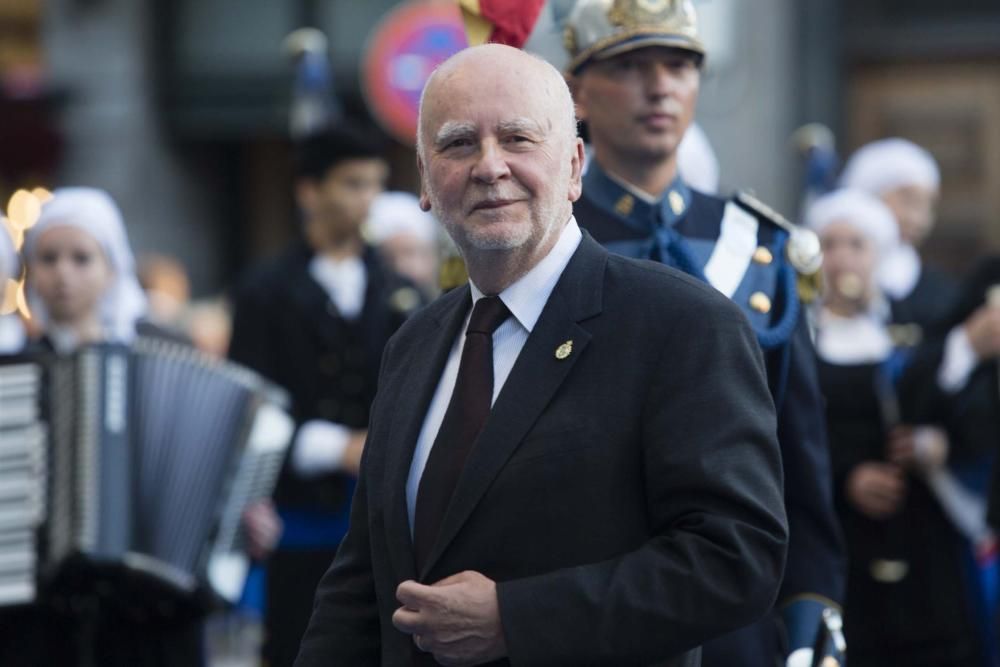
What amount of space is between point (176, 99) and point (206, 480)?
40.3 feet

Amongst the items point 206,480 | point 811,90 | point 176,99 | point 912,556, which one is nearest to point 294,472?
point 206,480

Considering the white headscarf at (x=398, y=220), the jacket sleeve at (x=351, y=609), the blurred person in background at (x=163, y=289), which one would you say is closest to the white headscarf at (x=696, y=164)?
the jacket sleeve at (x=351, y=609)

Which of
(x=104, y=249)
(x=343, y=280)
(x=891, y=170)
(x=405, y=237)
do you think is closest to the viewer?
(x=104, y=249)

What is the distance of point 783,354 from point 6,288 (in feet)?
11.7

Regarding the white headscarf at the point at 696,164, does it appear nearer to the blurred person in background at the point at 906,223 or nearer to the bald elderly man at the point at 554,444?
the bald elderly man at the point at 554,444

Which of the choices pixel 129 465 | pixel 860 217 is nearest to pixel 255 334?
pixel 129 465

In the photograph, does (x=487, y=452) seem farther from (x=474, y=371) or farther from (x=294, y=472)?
(x=294, y=472)

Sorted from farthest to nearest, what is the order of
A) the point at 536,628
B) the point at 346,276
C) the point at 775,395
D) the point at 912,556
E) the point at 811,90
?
the point at 811,90 → the point at 346,276 → the point at 912,556 → the point at 775,395 → the point at 536,628

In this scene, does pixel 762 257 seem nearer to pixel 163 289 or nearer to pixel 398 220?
pixel 398 220

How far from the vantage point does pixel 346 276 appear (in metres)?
7.70

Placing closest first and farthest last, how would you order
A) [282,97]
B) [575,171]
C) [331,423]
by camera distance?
[575,171] → [331,423] → [282,97]

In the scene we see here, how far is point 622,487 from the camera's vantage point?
3.21 meters

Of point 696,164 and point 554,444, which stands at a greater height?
point 696,164

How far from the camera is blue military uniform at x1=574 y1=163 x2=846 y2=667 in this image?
4.37m
